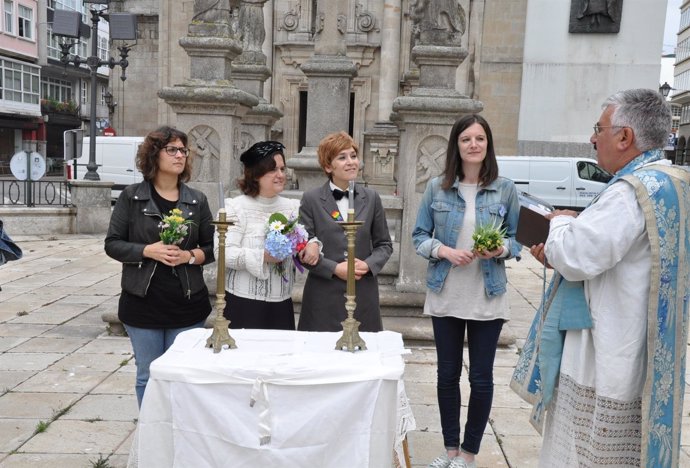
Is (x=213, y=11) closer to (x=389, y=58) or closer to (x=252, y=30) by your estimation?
(x=252, y=30)

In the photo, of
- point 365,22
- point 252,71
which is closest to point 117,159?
point 365,22

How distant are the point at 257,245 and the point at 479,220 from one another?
128cm

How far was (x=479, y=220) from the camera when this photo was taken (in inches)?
147

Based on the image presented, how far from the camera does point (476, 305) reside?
371 centimetres

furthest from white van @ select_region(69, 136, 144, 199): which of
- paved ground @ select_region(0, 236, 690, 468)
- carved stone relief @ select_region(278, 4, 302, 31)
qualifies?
paved ground @ select_region(0, 236, 690, 468)

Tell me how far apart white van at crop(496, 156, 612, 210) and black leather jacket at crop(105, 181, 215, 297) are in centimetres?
1666

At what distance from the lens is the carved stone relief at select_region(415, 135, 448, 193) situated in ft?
21.3

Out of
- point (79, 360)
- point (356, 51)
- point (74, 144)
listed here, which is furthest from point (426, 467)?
point (356, 51)

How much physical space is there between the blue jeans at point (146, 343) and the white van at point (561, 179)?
661 inches

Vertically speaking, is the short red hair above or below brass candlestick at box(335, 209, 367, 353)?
above

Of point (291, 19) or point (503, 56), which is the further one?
point (503, 56)

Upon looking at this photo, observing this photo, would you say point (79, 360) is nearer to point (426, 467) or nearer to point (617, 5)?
point (426, 467)

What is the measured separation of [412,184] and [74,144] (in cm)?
1227

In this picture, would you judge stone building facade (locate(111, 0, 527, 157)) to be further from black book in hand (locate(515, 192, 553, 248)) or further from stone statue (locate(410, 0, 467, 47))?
black book in hand (locate(515, 192, 553, 248))
